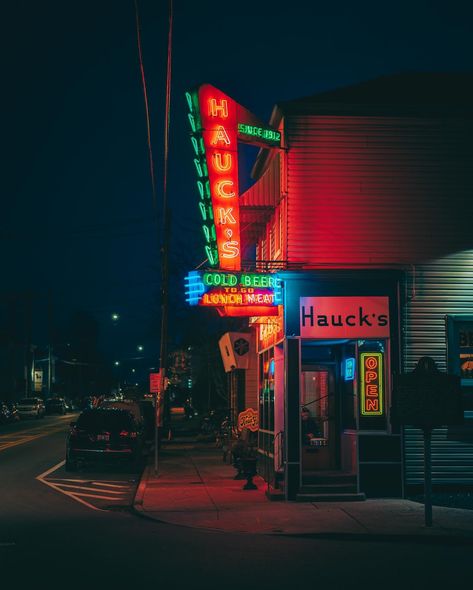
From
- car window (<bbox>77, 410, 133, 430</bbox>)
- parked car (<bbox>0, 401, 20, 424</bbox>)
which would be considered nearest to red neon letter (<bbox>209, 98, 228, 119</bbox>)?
car window (<bbox>77, 410, 133, 430</bbox>)

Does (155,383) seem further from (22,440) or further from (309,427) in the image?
(22,440)

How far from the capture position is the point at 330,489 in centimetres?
1538

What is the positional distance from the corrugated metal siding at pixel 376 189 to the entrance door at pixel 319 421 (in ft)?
10.4

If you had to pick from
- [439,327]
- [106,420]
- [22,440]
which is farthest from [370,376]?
[22,440]

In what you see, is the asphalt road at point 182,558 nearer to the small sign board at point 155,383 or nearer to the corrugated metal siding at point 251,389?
the small sign board at point 155,383

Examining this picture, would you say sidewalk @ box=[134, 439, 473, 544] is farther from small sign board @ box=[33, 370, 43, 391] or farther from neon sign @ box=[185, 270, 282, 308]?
small sign board @ box=[33, 370, 43, 391]

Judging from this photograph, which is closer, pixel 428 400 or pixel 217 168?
pixel 428 400

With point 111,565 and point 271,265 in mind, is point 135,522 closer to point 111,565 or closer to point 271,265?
point 111,565

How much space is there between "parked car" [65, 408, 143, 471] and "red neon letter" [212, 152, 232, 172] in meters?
8.54

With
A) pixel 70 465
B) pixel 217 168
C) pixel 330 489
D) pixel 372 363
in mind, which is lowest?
pixel 70 465

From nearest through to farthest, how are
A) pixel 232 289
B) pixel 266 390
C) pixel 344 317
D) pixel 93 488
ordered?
pixel 232 289 < pixel 344 317 < pixel 93 488 < pixel 266 390

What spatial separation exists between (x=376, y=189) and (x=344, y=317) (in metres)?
2.72

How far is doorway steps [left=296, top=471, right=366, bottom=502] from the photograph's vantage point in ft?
49.3

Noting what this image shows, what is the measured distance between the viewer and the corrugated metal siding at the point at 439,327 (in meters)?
15.7
